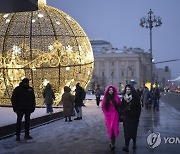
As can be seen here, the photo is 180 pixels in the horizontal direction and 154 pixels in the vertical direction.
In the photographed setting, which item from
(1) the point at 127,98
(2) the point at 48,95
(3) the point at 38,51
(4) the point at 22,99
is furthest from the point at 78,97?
(1) the point at 127,98

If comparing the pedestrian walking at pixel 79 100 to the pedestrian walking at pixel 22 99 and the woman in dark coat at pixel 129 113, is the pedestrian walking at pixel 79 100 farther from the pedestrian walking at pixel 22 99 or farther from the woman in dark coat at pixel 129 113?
the woman in dark coat at pixel 129 113

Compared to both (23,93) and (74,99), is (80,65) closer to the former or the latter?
(74,99)

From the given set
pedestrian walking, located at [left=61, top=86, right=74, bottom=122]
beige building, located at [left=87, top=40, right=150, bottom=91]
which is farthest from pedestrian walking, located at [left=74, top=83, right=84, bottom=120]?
beige building, located at [left=87, top=40, right=150, bottom=91]

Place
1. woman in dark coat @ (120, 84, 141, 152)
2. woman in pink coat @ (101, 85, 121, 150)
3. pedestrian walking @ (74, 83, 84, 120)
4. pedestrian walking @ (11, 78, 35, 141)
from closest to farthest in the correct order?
1. woman in dark coat @ (120, 84, 141, 152)
2. woman in pink coat @ (101, 85, 121, 150)
3. pedestrian walking @ (11, 78, 35, 141)
4. pedestrian walking @ (74, 83, 84, 120)

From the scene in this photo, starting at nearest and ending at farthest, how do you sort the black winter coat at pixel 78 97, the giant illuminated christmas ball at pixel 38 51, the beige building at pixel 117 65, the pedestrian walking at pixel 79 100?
the pedestrian walking at pixel 79 100 < the black winter coat at pixel 78 97 < the giant illuminated christmas ball at pixel 38 51 < the beige building at pixel 117 65

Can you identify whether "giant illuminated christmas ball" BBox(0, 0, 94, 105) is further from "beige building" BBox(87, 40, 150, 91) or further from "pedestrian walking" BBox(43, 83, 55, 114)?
"beige building" BBox(87, 40, 150, 91)

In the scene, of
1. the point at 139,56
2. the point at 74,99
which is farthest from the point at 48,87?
the point at 139,56

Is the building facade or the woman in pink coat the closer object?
the woman in pink coat

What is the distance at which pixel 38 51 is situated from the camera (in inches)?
669

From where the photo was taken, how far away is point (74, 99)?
Result: 16641 millimetres

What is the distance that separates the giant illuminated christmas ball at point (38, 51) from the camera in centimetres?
1683

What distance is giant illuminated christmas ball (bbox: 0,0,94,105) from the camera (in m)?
16.8

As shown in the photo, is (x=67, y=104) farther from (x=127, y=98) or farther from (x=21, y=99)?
(x=127, y=98)

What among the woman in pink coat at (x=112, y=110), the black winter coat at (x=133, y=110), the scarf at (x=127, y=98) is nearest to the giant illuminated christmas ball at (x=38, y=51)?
the woman in pink coat at (x=112, y=110)
